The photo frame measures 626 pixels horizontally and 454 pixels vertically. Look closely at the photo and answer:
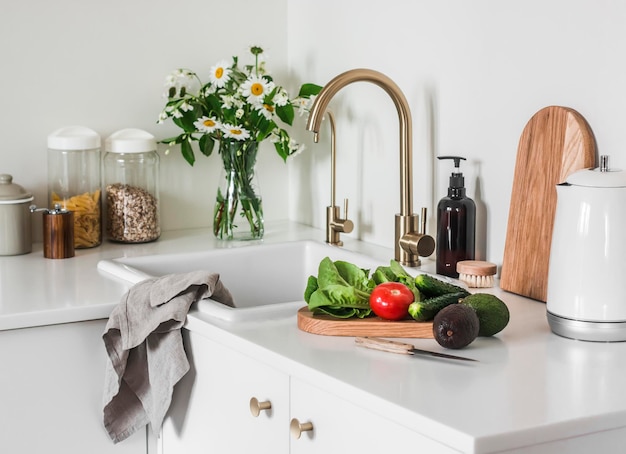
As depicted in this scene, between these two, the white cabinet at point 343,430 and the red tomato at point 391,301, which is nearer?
the white cabinet at point 343,430

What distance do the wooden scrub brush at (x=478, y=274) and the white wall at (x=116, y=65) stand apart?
0.88 meters

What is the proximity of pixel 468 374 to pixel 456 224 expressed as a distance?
0.63 m

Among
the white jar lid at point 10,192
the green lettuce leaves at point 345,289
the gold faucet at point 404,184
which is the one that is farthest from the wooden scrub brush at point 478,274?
the white jar lid at point 10,192

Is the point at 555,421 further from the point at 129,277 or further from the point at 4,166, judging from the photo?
the point at 4,166

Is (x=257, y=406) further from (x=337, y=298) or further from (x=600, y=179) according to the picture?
(x=600, y=179)

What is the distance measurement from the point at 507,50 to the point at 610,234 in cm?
54

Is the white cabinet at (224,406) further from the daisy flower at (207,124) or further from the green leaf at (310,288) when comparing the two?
the daisy flower at (207,124)

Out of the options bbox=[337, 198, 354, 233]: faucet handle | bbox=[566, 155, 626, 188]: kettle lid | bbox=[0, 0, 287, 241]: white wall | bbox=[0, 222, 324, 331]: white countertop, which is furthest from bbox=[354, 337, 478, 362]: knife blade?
bbox=[0, 0, 287, 241]: white wall

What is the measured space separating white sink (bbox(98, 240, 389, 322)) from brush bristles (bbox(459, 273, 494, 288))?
24cm

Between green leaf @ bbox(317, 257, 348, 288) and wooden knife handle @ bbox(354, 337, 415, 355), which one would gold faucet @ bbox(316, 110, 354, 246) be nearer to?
green leaf @ bbox(317, 257, 348, 288)

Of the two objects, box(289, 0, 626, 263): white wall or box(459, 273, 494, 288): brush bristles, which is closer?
box(289, 0, 626, 263): white wall

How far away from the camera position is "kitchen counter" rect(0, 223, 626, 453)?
983mm

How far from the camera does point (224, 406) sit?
4.64ft

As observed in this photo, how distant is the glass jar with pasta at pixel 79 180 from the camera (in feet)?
6.82
